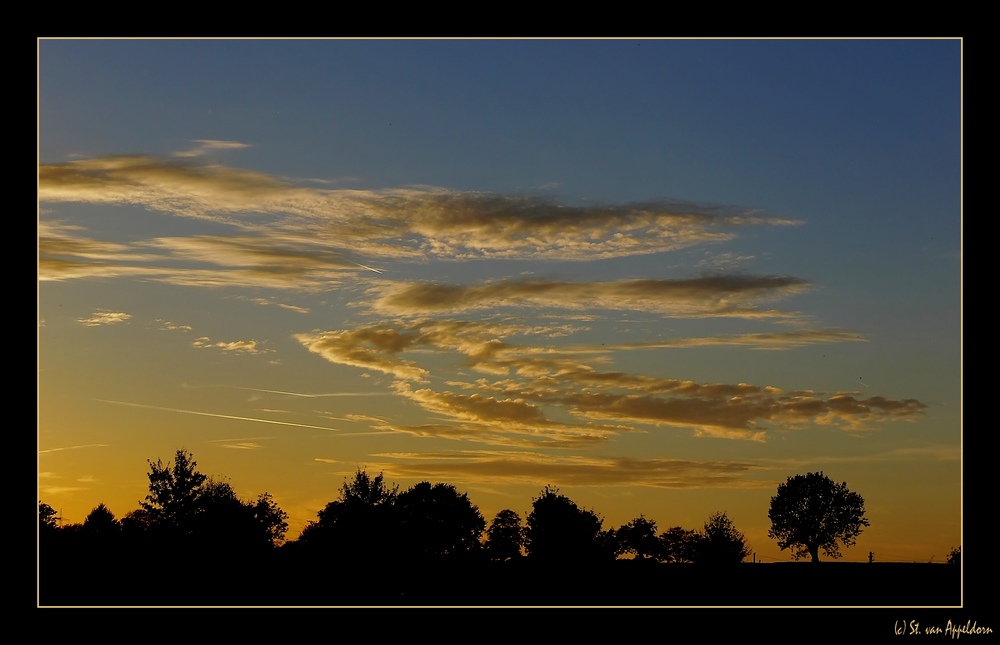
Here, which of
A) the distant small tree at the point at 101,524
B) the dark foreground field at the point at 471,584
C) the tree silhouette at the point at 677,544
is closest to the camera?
the dark foreground field at the point at 471,584

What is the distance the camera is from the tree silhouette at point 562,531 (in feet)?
483

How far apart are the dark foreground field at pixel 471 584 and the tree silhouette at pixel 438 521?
495 centimetres

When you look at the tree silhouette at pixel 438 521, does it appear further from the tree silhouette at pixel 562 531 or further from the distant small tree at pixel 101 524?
the distant small tree at pixel 101 524

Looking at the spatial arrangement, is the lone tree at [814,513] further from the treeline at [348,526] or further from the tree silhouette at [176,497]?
the tree silhouette at [176,497]

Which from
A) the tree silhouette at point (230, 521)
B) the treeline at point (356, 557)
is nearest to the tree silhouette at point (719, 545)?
the treeline at point (356, 557)

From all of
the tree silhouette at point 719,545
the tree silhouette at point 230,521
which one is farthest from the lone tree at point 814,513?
the tree silhouette at point 230,521

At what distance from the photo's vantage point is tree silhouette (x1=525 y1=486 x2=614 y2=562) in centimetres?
14725

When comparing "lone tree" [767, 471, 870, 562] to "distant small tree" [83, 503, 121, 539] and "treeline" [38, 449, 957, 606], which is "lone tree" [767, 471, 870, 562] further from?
"distant small tree" [83, 503, 121, 539]

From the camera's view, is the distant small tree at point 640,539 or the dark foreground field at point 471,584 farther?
the distant small tree at point 640,539

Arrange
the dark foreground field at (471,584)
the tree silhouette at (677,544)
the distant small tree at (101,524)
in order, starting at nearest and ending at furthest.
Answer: the dark foreground field at (471,584) < the distant small tree at (101,524) < the tree silhouette at (677,544)

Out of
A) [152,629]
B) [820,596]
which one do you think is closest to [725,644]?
[152,629]

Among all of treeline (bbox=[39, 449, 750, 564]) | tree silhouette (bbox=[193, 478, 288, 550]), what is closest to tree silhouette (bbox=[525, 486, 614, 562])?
treeline (bbox=[39, 449, 750, 564])
